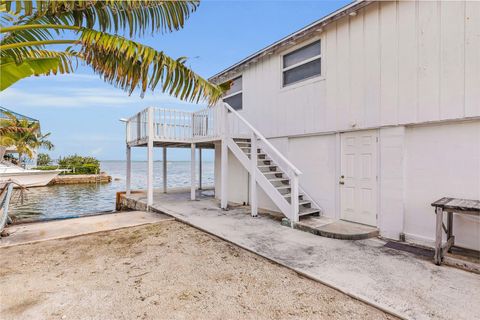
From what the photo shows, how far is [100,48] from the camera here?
9.87 feet

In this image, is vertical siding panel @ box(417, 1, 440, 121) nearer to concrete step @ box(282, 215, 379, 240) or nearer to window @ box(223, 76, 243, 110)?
concrete step @ box(282, 215, 379, 240)

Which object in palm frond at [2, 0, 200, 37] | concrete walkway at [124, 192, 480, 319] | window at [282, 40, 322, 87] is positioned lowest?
concrete walkway at [124, 192, 480, 319]

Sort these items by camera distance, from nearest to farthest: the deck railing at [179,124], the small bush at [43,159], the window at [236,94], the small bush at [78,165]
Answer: the deck railing at [179,124] < the window at [236,94] < the small bush at [78,165] < the small bush at [43,159]

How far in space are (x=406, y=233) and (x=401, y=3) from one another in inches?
180

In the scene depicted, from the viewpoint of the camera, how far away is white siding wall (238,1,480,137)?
4.24m

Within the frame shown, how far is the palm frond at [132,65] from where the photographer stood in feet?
9.92

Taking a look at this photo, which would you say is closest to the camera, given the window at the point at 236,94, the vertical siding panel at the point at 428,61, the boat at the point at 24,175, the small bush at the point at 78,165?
the vertical siding panel at the point at 428,61

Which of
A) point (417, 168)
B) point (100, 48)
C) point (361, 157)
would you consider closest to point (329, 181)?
point (361, 157)

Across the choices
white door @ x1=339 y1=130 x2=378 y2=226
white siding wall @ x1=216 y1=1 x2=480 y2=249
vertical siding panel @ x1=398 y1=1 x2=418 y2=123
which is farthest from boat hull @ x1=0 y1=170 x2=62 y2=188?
vertical siding panel @ x1=398 y1=1 x2=418 y2=123

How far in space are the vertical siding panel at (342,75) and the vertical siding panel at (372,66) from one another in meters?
0.44

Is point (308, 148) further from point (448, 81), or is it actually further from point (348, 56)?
point (448, 81)

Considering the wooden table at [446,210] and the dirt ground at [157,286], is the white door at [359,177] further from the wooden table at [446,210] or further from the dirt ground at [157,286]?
the dirt ground at [157,286]

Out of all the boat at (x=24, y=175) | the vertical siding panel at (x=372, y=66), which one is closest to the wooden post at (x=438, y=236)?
the vertical siding panel at (x=372, y=66)

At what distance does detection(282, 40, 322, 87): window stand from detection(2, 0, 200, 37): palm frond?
3930 millimetres
